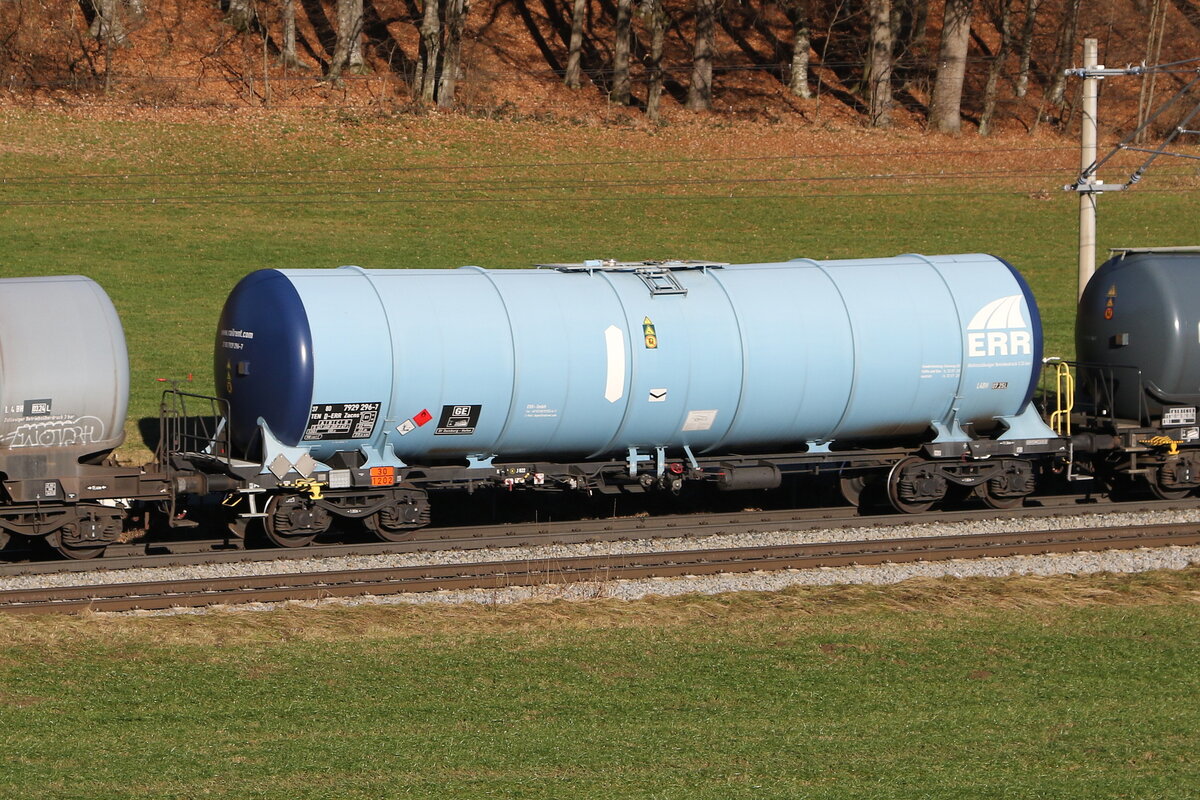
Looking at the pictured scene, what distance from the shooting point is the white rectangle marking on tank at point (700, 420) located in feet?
65.7

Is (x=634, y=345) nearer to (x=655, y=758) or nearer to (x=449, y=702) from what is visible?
(x=449, y=702)

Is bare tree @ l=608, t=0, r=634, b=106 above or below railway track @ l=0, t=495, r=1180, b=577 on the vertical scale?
above

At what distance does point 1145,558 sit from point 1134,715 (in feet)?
24.4

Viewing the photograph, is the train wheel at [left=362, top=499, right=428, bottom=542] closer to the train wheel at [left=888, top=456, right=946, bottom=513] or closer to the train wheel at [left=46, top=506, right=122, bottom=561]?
the train wheel at [left=46, top=506, right=122, bottom=561]

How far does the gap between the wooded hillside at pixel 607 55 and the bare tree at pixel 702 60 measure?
0.27 ft

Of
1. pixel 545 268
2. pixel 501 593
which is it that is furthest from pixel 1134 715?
pixel 545 268

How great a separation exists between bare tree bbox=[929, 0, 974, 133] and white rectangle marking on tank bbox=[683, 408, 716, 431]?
42.1 meters

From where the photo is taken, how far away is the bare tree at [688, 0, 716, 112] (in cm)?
5725

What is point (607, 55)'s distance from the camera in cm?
6519

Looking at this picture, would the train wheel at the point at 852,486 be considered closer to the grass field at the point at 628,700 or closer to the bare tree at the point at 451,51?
the grass field at the point at 628,700

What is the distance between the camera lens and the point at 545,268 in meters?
20.6

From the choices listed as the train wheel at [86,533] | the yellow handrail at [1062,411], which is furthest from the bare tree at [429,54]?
the train wheel at [86,533]

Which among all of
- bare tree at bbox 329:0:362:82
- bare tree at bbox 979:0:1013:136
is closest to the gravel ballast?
bare tree at bbox 329:0:362:82

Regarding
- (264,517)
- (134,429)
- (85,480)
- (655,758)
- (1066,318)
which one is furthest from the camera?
(1066,318)
